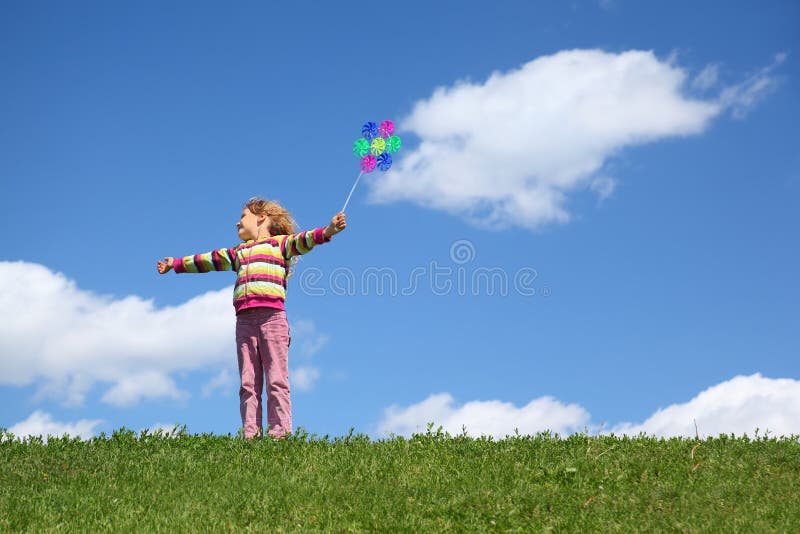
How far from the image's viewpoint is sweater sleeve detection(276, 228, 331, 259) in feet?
41.8

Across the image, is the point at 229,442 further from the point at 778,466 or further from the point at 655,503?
the point at 778,466

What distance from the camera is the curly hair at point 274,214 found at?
1371 centimetres

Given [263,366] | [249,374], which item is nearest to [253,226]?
[263,366]

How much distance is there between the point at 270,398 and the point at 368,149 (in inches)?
166

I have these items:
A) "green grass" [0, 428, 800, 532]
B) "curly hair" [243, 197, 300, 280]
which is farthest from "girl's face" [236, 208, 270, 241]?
"green grass" [0, 428, 800, 532]

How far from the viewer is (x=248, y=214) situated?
540 inches

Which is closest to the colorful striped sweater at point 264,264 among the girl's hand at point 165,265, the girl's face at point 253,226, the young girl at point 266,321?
the young girl at point 266,321

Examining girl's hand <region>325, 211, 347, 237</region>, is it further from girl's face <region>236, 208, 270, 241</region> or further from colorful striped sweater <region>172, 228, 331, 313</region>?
girl's face <region>236, 208, 270, 241</region>

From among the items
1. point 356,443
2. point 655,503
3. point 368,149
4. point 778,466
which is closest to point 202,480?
point 356,443

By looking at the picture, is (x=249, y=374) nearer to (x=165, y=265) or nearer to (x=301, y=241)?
(x=301, y=241)

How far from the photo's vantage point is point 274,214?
13719mm

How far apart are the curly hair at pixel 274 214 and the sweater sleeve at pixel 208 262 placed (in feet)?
2.48

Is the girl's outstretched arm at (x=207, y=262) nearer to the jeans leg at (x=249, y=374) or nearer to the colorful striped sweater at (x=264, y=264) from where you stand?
the colorful striped sweater at (x=264, y=264)

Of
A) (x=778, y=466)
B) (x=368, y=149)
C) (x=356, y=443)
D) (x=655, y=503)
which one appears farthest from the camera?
(x=368, y=149)
